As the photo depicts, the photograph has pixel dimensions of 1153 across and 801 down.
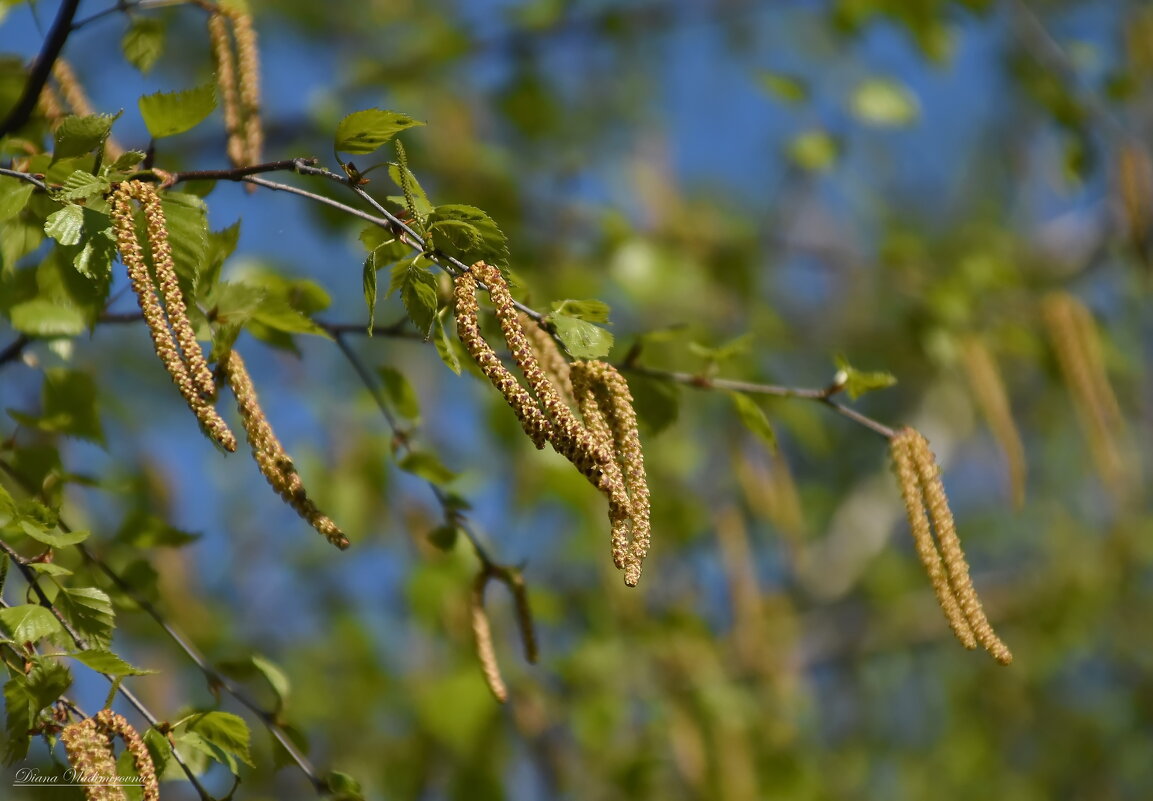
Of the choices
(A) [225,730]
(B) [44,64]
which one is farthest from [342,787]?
(B) [44,64]

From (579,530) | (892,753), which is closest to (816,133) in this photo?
(579,530)

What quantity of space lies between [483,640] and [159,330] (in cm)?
86

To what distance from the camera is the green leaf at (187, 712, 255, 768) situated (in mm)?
1527

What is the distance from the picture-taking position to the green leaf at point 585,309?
145 centimetres

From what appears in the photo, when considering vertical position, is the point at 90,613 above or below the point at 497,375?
below

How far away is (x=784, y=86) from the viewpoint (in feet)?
11.2

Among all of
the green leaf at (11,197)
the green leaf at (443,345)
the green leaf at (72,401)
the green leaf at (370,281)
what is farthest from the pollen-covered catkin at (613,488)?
the green leaf at (72,401)

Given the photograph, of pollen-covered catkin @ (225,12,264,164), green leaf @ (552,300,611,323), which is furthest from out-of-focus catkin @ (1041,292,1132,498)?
pollen-covered catkin @ (225,12,264,164)

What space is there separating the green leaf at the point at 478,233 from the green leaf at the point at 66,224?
1.32ft

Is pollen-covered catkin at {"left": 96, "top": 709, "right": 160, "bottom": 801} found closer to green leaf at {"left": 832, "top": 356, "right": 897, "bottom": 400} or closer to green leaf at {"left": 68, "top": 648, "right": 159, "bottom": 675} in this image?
green leaf at {"left": 68, "top": 648, "right": 159, "bottom": 675}

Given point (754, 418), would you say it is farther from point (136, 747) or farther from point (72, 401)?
point (72, 401)

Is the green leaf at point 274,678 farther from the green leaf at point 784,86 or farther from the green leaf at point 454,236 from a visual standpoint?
the green leaf at point 784,86

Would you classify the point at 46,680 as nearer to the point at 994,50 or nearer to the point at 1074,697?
the point at 994,50

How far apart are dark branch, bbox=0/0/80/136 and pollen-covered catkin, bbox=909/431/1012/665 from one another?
126 cm
